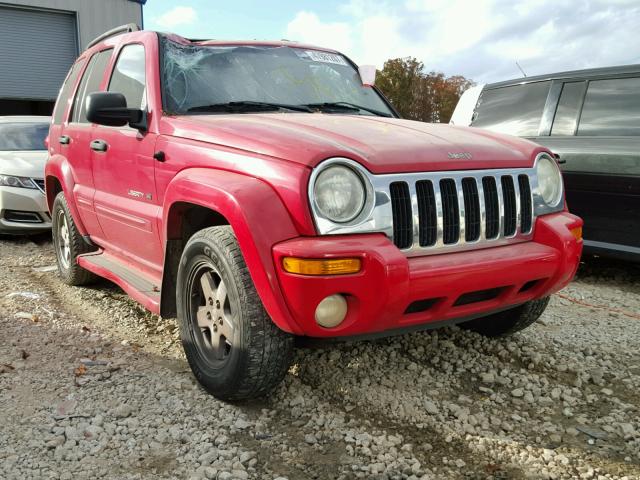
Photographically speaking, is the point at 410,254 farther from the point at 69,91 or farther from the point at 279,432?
the point at 69,91

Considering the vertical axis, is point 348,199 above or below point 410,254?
above

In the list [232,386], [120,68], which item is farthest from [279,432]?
[120,68]

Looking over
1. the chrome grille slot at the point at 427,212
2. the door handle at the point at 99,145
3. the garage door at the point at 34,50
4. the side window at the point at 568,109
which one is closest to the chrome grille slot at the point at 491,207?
the chrome grille slot at the point at 427,212

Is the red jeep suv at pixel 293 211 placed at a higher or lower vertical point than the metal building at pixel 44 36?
lower

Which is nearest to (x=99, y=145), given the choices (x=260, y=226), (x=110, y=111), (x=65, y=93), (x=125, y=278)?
(x=110, y=111)

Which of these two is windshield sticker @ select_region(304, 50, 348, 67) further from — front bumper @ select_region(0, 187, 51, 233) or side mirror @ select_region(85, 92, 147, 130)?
front bumper @ select_region(0, 187, 51, 233)

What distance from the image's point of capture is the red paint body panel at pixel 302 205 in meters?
2.40

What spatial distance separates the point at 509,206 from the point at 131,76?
2.47m

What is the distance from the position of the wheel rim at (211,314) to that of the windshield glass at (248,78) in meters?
0.99

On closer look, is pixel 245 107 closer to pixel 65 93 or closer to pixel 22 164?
pixel 65 93

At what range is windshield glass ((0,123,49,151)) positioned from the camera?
25.0 ft

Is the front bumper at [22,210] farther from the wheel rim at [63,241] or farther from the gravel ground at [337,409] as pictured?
the gravel ground at [337,409]

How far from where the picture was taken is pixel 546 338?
3.85 metres

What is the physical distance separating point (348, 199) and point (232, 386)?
1.01m
